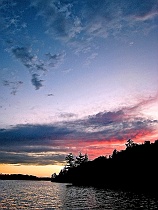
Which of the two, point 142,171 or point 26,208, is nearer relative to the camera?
point 26,208

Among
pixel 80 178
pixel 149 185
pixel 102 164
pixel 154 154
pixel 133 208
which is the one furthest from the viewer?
pixel 80 178

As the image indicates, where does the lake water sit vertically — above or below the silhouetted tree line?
below

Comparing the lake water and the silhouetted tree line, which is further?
the silhouetted tree line

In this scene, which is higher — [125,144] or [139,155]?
[125,144]

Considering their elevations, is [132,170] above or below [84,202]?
above

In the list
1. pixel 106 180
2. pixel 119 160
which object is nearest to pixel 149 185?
pixel 119 160

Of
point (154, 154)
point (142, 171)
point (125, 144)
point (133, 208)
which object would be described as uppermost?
point (125, 144)

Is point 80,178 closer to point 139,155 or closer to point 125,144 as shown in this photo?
point 125,144

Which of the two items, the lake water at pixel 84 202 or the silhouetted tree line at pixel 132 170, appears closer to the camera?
the lake water at pixel 84 202

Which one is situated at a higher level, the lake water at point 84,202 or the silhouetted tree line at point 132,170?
the silhouetted tree line at point 132,170

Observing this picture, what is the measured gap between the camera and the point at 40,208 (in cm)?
5209

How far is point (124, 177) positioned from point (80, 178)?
6370cm

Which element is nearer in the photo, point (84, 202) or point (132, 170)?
point (84, 202)

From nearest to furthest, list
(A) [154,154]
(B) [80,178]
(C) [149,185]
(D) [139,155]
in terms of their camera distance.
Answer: (C) [149,185], (A) [154,154], (D) [139,155], (B) [80,178]
